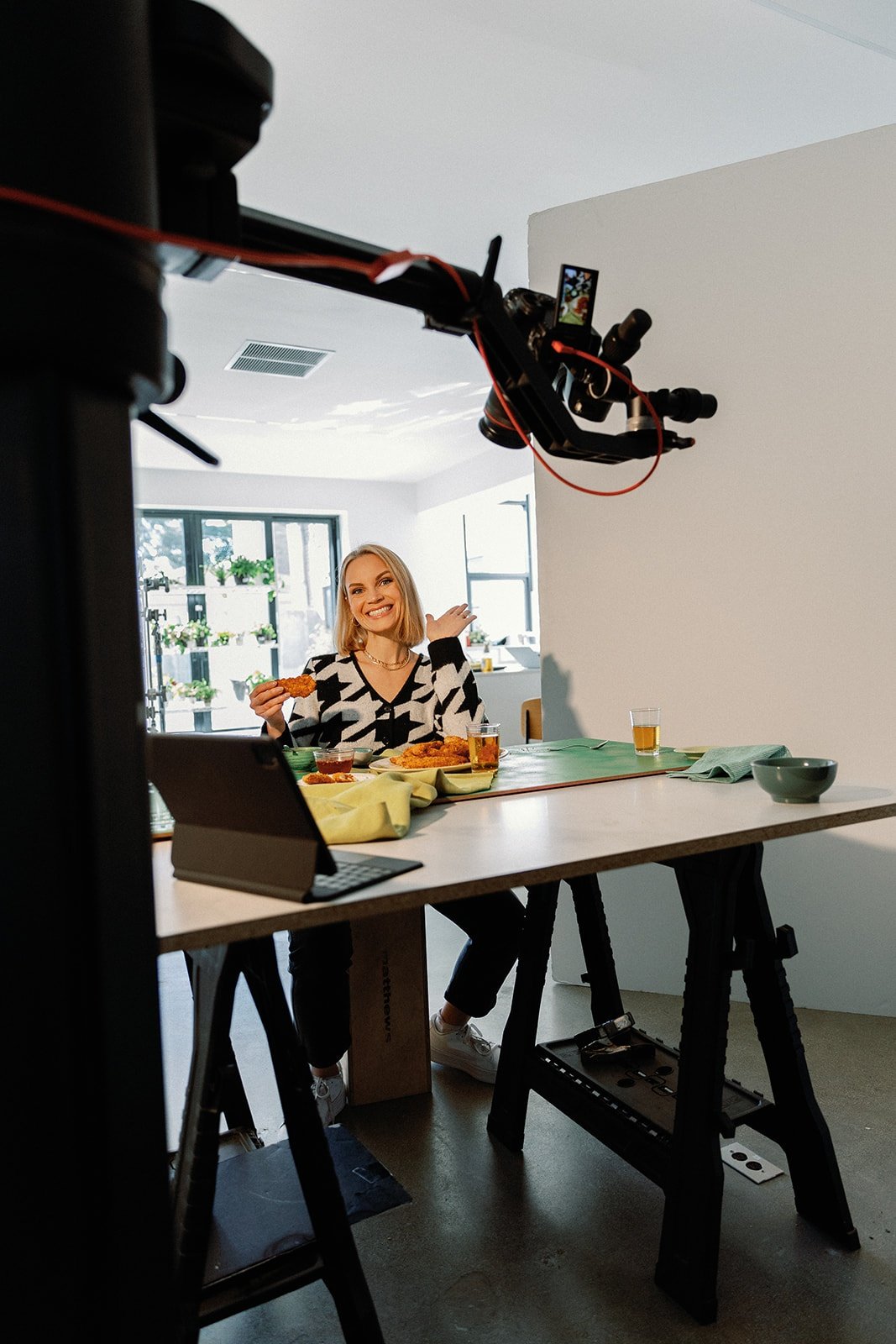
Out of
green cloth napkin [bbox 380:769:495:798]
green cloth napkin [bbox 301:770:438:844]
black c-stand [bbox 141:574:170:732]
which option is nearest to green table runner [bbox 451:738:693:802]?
green cloth napkin [bbox 380:769:495:798]

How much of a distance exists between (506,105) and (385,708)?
2.17m

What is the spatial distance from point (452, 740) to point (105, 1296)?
1537mm

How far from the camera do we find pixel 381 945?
2.24m

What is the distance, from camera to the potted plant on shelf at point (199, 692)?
941 cm

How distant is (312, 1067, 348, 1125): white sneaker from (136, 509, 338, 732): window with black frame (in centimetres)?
Result: 734

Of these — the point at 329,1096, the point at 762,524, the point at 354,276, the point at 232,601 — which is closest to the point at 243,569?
the point at 232,601

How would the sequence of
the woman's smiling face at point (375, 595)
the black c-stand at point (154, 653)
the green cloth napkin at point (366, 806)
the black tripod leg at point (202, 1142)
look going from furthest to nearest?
the black c-stand at point (154, 653) → the woman's smiling face at point (375, 595) → the green cloth napkin at point (366, 806) → the black tripod leg at point (202, 1142)

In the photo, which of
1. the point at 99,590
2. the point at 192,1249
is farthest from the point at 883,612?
the point at 99,590

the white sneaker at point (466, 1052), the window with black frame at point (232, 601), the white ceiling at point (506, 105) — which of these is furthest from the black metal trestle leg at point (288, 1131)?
the window with black frame at point (232, 601)

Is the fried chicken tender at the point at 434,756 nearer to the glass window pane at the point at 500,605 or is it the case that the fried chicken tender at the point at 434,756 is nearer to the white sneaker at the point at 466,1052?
the white sneaker at the point at 466,1052

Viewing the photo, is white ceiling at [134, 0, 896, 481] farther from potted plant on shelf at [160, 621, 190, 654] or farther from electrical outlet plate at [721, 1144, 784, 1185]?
potted plant on shelf at [160, 621, 190, 654]

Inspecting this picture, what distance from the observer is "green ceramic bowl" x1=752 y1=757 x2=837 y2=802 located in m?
1.51

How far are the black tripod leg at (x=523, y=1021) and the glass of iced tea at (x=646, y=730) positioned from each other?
42 centimetres

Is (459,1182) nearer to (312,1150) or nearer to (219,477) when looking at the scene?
(312,1150)
